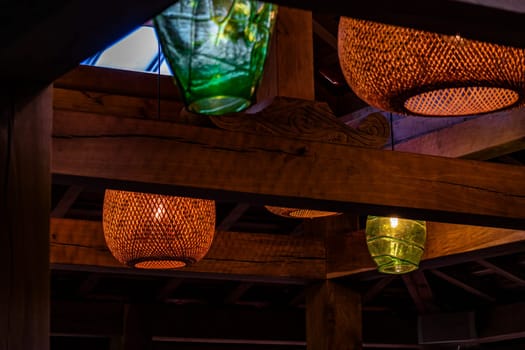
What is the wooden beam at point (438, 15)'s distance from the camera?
1.47 m

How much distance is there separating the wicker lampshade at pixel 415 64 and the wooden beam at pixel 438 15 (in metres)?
0.76

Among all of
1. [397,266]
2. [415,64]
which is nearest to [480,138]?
[397,266]

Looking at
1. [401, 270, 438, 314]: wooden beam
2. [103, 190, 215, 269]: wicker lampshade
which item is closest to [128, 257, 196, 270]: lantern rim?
[103, 190, 215, 269]: wicker lampshade

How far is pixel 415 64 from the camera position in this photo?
2492 millimetres

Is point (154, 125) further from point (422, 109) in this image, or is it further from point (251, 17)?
point (251, 17)

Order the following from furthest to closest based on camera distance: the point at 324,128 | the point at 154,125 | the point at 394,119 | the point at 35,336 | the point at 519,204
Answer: the point at 394,119
the point at 519,204
the point at 324,128
the point at 154,125
the point at 35,336

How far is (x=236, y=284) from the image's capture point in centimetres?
792

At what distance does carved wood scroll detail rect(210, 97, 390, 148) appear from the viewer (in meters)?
3.26

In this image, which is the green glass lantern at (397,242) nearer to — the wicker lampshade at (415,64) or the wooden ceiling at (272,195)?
the wooden ceiling at (272,195)

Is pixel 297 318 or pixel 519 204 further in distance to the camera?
pixel 297 318

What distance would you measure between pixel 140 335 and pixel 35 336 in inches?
230

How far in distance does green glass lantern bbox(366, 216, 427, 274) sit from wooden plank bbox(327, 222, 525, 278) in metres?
0.27

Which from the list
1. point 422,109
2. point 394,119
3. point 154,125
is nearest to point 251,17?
point 422,109

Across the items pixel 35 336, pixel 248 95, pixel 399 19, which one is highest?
pixel 399 19
